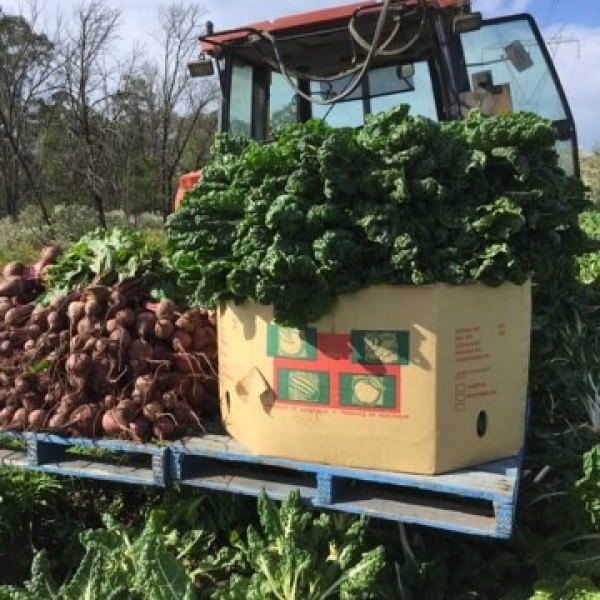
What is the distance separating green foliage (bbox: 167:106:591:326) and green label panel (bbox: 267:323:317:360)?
82mm

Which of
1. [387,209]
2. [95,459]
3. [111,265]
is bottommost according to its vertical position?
[95,459]

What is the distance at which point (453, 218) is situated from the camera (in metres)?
2.76

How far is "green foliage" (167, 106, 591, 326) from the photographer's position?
8.94 feet

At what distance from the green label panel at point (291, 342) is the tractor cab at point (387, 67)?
6.44 ft

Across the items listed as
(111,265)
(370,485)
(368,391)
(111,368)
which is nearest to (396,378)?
(368,391)

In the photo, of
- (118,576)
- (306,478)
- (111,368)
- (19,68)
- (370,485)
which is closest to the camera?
(118,576)

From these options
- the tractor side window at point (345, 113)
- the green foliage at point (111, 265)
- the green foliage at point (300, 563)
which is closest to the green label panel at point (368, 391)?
the green foliage at point (300, 563)

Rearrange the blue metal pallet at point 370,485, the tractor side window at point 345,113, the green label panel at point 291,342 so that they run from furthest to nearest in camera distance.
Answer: the tractor side window at point 345,113, the green label panel at point 291,342, the blue metal pallet at point 370,485

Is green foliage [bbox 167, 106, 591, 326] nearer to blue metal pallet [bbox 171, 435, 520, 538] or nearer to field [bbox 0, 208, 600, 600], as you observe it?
blue metal pallet [bbox 171, 435, 520, 538]

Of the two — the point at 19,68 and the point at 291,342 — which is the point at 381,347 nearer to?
the point at 291,342

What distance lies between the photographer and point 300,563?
9.03 ft

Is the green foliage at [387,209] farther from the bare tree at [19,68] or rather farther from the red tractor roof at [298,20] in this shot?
the bare tree at [19,68]

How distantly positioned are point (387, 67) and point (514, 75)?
2.76 ft

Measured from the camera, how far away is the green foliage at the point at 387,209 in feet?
8.94
